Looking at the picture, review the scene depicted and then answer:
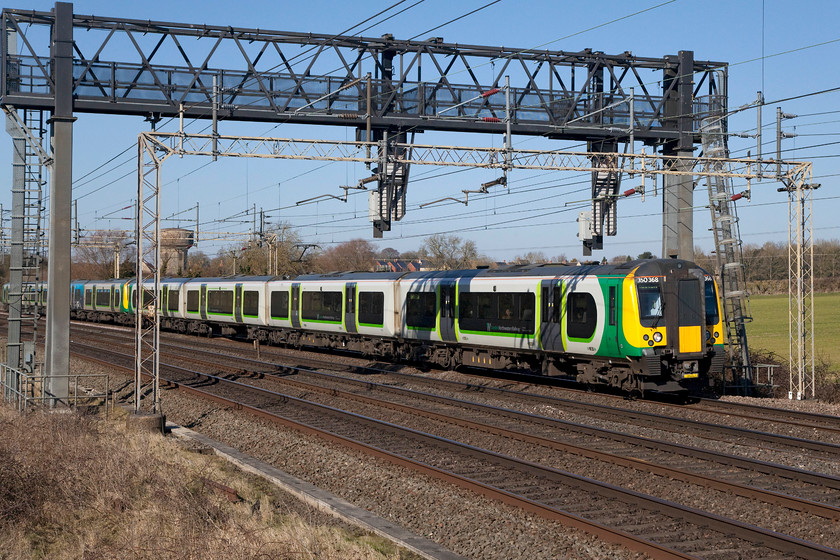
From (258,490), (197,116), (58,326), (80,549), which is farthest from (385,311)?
(80,549)

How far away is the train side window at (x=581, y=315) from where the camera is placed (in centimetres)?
1828

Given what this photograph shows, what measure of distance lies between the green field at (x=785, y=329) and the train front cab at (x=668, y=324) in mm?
10315

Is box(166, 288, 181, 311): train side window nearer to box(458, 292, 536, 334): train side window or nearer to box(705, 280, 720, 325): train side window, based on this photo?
box(458, 292, 536, 334): train side window

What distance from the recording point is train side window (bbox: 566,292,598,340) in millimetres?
18284

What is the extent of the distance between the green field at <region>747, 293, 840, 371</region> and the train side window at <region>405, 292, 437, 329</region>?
12595 millimetres

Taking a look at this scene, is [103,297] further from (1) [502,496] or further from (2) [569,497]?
(2) [569,497]

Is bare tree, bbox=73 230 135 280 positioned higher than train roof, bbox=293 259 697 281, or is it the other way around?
bare tree, bbox=73 230 135 280

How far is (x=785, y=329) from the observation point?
43781 millimetres

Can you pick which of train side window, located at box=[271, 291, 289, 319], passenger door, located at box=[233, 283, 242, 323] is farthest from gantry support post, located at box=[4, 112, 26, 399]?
passenger door, located at box=[233, 283, 242, 323]

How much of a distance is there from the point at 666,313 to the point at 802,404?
3.69m

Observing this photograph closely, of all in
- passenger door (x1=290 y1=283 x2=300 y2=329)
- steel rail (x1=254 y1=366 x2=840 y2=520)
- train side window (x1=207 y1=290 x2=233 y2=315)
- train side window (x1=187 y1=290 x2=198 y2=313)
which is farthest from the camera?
train side window (x1=187 y1=290 x2=198 y2=313)

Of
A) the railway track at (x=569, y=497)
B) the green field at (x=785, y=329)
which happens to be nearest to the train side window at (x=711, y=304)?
the railway track at (x=569, y=497)

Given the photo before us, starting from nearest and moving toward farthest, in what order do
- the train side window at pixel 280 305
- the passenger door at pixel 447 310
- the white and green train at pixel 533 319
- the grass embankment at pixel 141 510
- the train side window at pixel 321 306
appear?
the grass embankment at pixel 141 510, the white and green train at pixel 533 319, the passenger door at pixel 447 310, the train side window at pixel 321 306, the train side window at pixel 280 305

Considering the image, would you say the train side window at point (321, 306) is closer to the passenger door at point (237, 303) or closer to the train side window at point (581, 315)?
the passenger door at point (237, 303)
